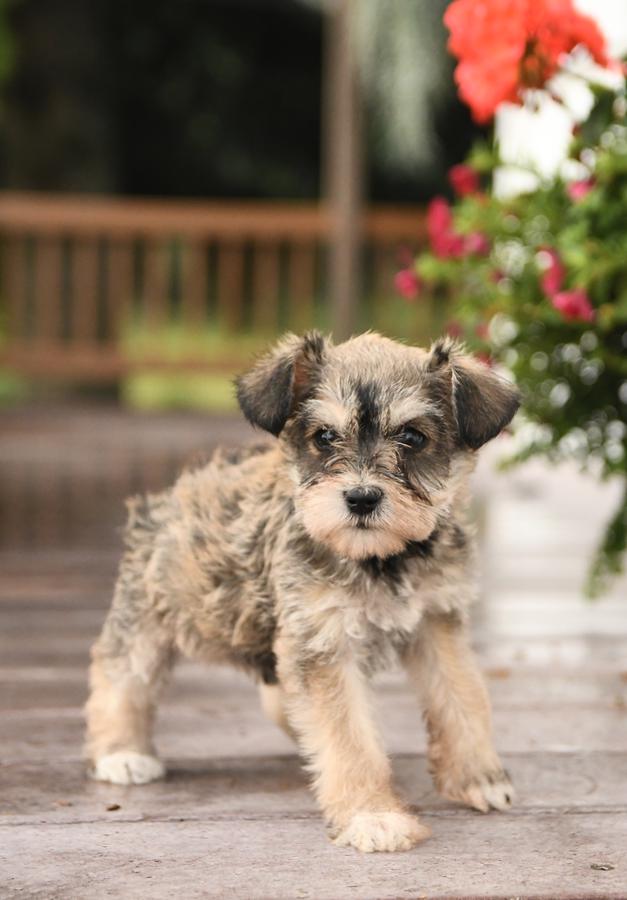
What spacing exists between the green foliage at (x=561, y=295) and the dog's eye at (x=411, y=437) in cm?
171

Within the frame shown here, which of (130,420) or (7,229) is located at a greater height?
(7,229)

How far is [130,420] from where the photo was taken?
13.7 metres

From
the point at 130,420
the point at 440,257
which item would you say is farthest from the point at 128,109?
the point at 440,257

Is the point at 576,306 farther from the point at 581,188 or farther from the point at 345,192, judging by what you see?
the point at 345,192

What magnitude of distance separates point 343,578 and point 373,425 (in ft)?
1.18

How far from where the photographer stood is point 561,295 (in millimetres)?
4855

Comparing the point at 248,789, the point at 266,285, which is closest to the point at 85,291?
the point at 266,285

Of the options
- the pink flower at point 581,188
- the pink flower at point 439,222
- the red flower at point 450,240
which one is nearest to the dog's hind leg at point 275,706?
the pink flower at point 581,188

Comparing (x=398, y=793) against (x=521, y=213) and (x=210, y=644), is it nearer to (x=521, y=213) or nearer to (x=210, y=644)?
(x=210, y=644)

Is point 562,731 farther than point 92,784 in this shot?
Yes

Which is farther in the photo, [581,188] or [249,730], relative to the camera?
[581,188]

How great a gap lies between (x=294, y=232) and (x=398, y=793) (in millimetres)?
12451

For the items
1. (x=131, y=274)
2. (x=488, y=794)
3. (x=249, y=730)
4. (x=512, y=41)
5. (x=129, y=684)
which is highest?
(x=512, y=41)

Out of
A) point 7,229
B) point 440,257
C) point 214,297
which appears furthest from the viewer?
point 214,297
